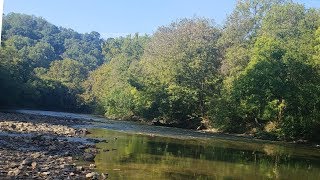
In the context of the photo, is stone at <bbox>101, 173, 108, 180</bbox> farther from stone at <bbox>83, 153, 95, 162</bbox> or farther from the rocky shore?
stone at <bbox>83, 153, 95, 162</bbox>

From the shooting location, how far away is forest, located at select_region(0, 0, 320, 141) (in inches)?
1751

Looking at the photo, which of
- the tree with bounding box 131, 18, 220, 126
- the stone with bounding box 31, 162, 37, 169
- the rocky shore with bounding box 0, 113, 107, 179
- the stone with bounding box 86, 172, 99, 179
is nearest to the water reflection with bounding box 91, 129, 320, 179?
the stone with bounding box 86, 172, 99, 179

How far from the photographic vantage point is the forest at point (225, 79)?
4447 cm

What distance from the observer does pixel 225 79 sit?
186 feet

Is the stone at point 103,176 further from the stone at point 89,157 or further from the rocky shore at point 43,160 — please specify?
the stone at point 89,157

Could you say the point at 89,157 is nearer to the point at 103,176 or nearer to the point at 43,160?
the point at 43,160

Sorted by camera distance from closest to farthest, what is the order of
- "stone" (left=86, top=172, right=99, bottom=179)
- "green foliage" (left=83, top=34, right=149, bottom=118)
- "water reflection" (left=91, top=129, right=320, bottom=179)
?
1. "stone" (left=86, top=172, right=99, bottom=179)
2. "water reflection" (left=91, top=129, right=320, bottom=179)
3. "green foliage" (left=83, top=34, right=149, bottom=118)

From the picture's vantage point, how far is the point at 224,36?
65.6 metres

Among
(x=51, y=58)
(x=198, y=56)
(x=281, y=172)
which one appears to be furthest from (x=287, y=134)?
(x=51, y=58)

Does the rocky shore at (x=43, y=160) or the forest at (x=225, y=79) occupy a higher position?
the forest at (x=225, y=79)

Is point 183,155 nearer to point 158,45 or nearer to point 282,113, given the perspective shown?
point 282,113

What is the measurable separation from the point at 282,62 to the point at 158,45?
33685 mm

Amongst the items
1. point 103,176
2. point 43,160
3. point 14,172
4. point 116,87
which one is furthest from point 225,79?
point 14,172

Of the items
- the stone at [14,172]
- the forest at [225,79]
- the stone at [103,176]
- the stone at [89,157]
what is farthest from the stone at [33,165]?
the forest at [225,79]
